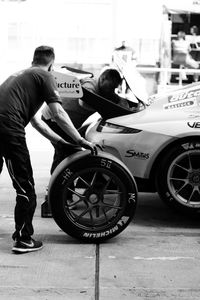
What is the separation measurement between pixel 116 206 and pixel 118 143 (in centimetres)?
85

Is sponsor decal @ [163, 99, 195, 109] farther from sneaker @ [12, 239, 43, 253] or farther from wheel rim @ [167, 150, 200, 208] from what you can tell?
sneaker @ [12, 239, 43, 253]

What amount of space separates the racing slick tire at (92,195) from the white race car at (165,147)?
0.58 metres

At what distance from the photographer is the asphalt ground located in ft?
13.7

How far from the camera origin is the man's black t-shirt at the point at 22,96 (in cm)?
490

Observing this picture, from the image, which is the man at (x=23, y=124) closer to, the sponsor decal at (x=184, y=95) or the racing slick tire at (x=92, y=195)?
the racing slick tire at (x=92, y=195)

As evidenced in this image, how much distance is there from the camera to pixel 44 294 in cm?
411

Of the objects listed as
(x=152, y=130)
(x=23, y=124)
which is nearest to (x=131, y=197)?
(x=152, y=130)

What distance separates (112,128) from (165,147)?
0.62 metres

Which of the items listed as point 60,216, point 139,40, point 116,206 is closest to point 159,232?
point 116,206

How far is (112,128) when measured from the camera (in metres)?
6.04

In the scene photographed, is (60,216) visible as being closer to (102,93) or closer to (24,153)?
(24,153)

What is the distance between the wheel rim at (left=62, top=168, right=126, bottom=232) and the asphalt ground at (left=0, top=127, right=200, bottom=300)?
198 mm

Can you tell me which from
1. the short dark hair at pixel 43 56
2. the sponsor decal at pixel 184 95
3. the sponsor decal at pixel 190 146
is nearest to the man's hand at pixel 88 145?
the short dark hair at pixel 43 56

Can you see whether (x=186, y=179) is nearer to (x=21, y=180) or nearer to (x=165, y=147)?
(x=165, y=147)
